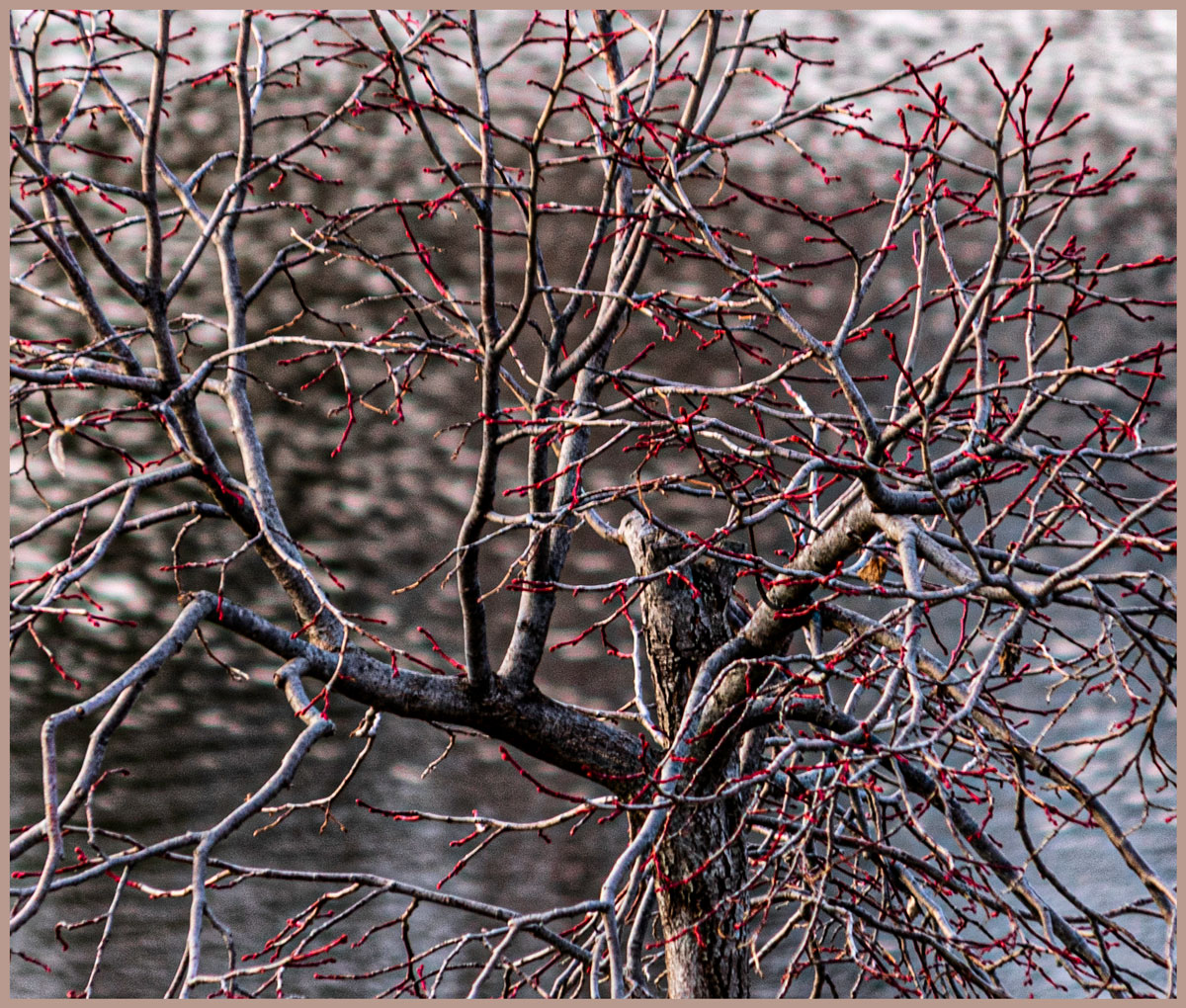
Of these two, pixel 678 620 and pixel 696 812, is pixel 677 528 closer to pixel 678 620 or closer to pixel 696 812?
pixel 678 620

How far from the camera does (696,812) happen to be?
5.78 ft

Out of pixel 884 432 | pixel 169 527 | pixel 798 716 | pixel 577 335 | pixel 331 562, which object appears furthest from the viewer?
pixel 169 527

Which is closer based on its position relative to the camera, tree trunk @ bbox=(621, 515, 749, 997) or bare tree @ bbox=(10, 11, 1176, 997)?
bare tree @ bbox=(10, 11, 1176, 997)

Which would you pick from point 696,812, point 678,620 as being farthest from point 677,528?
point 696,812

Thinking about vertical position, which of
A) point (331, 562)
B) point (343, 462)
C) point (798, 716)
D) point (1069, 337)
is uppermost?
point (343, 462)

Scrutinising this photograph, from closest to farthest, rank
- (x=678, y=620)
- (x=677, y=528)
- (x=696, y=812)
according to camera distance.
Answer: (x=696, y=812) → (x=678, y=620) → (x=677, y=528)

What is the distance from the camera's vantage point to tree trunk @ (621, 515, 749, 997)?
1.79 m

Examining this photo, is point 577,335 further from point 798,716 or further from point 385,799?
point 798,716

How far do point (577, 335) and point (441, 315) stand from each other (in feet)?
10.5

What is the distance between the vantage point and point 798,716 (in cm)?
170

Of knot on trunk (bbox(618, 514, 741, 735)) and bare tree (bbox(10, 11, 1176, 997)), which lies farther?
knot on trunk (bbox(618, 514, 741, 735))

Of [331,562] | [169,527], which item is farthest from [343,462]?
[169,527]

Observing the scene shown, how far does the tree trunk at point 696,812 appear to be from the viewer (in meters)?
1.79

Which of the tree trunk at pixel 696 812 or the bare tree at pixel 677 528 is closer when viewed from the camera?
the bare tree at pixel 677 528
